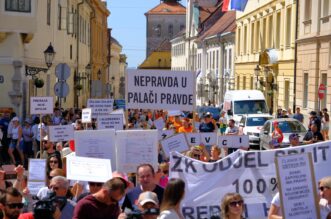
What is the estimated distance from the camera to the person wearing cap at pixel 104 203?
7.12 meters

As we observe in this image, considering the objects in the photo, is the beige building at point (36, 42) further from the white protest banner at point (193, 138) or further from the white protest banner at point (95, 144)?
the white protest banner at point (95, 144)

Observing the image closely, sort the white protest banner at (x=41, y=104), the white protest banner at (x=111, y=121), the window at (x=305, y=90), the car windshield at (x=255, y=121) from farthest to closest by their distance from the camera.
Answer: the window at (x=305, y=90), the car windshield at (x=255, y=121), the white protest banner at (x=41, y=104), the white protest banner at (x=111, y=121)

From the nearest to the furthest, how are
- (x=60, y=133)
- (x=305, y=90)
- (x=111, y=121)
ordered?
(x=111, y=121)
(x=60, y=133)
(x=305, y=90)

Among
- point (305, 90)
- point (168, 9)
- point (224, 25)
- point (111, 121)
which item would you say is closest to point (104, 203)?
point (111, 121)

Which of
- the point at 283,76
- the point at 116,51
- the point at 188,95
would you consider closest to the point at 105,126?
the point at 188,95

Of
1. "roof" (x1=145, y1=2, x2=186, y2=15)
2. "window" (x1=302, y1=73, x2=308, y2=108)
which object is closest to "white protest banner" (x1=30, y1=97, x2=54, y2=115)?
"window" (x1=302, y1=73, x2=308, y2=108)

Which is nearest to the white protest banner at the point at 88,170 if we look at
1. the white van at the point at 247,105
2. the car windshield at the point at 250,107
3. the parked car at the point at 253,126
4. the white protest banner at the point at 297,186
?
the white protest banner at the point at 297,186

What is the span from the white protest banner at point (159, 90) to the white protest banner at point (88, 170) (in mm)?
3481

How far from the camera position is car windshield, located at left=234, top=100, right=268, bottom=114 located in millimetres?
34094

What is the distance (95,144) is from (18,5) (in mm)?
17401

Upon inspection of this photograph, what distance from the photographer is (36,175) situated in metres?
9.98

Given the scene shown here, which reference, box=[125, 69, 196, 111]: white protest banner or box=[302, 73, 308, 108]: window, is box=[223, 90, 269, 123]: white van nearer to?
box=[302, 73, 308, 108]: window

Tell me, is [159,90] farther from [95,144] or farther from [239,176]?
[239,176]

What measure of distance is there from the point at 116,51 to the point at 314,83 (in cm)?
7498
